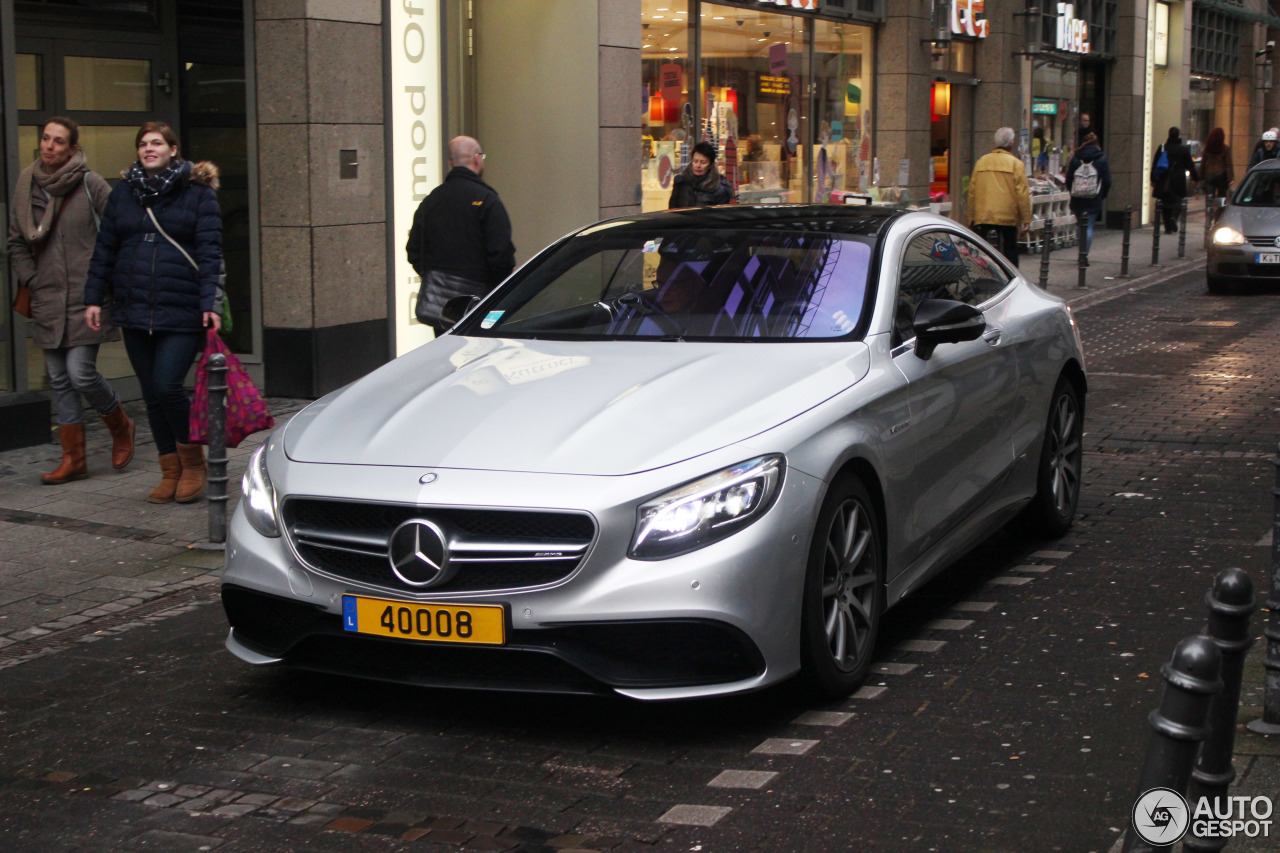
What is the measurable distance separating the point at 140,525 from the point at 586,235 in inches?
111

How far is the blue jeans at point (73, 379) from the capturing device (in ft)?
28.1

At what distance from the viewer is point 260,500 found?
4.94 metres

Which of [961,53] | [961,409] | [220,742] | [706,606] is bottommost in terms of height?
[220,742]

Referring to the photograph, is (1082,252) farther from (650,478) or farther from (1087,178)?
(650,478)

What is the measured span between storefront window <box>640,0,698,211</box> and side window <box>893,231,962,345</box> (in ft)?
31.8

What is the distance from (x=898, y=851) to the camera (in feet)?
12.5

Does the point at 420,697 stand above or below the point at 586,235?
below

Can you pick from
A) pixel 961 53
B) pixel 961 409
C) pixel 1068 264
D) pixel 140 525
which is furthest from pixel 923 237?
pixel 961 53

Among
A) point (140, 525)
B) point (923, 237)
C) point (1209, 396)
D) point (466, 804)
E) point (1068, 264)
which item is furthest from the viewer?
point (1068, 264)

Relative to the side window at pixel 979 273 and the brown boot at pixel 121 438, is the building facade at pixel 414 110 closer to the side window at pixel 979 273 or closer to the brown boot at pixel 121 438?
the brown boot at pixel 121 438

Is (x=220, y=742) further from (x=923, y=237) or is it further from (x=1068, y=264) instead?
(x=1068, y=264)

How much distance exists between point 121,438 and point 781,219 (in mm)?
4517
